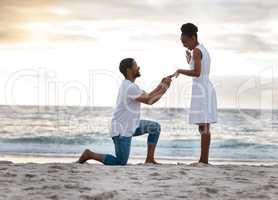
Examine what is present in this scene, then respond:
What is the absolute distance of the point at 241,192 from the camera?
5.10 metres

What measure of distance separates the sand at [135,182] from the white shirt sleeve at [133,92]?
863mm

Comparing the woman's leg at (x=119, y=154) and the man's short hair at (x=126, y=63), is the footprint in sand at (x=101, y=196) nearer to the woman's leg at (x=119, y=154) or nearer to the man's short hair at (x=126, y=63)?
the woman's leg at (x=119, y=154)

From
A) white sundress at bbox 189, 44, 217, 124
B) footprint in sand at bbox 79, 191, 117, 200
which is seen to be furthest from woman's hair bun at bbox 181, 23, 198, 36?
footprint in sand at bbox 79, 191, 117, 200

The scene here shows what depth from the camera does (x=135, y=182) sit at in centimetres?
538

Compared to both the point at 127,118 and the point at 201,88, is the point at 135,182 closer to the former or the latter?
the point at 127,118

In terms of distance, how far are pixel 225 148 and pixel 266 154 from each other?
206 centimetres

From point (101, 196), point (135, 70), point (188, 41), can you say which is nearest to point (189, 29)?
point (188, 41)

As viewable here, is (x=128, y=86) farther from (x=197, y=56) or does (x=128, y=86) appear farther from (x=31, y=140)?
(x=31, y=140)

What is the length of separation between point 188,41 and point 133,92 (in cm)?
95

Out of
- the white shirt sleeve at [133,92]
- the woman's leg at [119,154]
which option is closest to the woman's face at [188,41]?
the white shirt sleeve at [133,92]

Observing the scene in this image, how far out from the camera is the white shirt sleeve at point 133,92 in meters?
6.50

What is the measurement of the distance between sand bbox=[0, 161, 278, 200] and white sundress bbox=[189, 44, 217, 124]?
2.00 ft

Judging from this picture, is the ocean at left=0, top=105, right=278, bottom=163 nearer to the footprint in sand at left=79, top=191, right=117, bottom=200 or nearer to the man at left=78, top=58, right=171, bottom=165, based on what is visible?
the man at left=78, top=58, right=171, bottom=165

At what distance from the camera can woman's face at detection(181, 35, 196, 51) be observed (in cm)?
660
